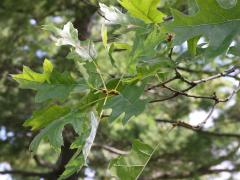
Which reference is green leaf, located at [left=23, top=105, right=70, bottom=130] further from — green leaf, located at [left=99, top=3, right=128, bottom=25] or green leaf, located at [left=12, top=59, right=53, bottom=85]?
green leaf, located at [left=99, top=3, right=128, bottom=25]

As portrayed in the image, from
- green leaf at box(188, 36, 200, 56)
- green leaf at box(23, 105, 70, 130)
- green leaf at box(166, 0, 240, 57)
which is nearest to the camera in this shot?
green leaf at box(166, 0, 240, 57)

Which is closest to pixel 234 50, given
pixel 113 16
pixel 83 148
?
pixel 113 16

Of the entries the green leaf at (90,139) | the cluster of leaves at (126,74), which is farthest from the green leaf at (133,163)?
the green leaf at (90,139)

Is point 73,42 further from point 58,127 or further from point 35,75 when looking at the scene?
point 58,127

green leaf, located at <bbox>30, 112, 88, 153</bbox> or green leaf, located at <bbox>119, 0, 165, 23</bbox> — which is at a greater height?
green leaf, located at <bbox>119, 0, 165, 23</bbox>

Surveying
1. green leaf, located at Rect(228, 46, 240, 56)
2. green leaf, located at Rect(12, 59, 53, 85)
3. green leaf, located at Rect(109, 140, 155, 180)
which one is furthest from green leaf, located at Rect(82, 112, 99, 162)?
green leaf, located at Rect(228, 46, 240, 56)

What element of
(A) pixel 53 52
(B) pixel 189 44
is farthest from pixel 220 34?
(A) pixel 53 52

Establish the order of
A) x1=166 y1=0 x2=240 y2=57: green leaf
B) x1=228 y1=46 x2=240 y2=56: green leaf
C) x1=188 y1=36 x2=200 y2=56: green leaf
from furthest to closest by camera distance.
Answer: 1. x1=188 y1=36 x2=200 y2=56: green leaf
2. x1=228 y1=46 x2=240 y2=56: green leaf
3. x1=166 y1=0 x2=240 y2=57: green leaf

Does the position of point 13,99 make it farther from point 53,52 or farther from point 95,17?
point 95,17
